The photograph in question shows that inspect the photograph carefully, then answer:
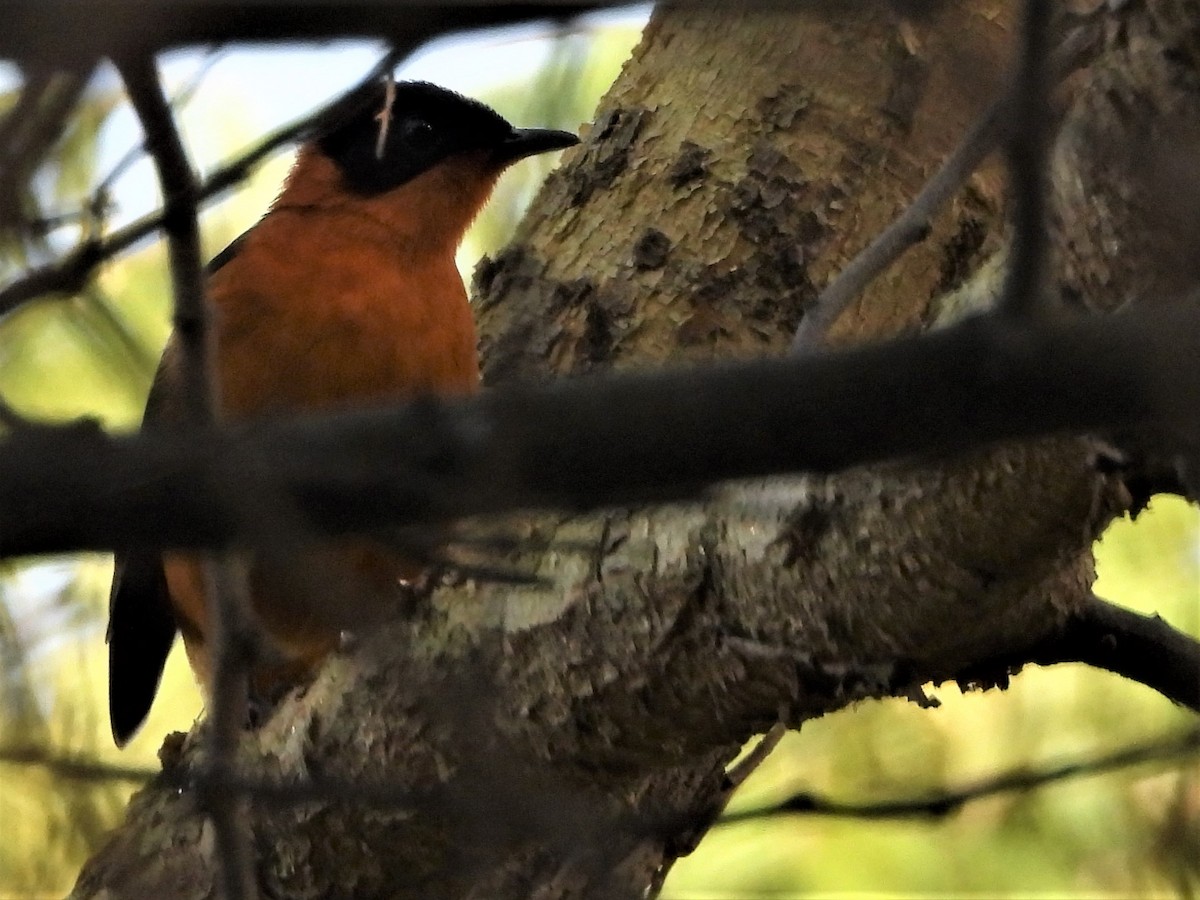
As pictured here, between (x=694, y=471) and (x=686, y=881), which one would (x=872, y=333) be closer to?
(x=686, y=881)

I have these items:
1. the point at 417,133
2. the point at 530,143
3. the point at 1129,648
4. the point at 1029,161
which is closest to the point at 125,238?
the point at 1029,161

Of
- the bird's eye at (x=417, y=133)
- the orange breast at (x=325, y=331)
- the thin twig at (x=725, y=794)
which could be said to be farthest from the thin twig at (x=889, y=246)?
the bird's eye at (x=417, y=133)

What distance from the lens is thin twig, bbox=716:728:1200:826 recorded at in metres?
1.61

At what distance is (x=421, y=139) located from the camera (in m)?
4.54

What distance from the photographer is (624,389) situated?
1.44 m

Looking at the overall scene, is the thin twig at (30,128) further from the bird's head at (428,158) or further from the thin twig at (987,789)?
the bird's head at (428,158)

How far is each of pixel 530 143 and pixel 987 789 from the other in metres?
3.00

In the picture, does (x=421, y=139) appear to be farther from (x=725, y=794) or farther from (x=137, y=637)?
(x=725, y=794)

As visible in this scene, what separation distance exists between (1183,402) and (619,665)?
1.57 meters

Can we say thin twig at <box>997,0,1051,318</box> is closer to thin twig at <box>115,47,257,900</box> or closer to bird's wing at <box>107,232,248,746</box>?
thin twig at <box>115,47,257,900</box>

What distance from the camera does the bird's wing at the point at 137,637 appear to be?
4.35 meters

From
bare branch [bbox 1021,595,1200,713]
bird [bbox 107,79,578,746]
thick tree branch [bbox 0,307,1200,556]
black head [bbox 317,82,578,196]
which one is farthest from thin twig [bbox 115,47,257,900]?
black head [bbox 317,82,578,196]

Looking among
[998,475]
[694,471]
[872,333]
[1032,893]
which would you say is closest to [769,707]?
[998,475]

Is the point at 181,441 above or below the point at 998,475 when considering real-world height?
below
